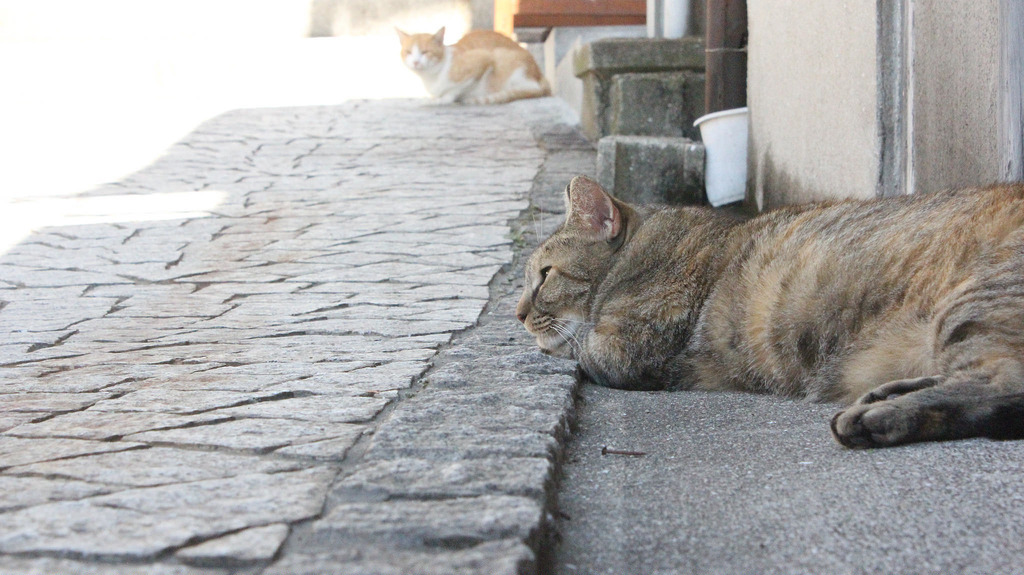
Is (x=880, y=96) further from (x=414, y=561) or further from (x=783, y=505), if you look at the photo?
(x=414, y=561)

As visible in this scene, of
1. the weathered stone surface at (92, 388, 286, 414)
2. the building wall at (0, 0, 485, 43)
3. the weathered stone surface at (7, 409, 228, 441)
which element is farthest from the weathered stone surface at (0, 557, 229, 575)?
the building wall at (0, 0, 485, 43)

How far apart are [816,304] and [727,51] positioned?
3.59 metres

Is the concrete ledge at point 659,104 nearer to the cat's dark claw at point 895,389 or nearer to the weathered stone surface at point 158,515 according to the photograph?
the cat's dark claw at point 895,389

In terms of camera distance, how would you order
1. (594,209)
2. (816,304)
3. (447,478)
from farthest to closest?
1. (594,209)
2. (816,304)
3. (447,478)

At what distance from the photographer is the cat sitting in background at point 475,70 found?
12.1 metres

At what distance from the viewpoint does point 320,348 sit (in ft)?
11.7

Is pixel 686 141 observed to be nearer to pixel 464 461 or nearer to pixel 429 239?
pixel 429 239

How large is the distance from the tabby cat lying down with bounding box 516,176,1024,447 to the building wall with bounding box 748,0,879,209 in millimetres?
844

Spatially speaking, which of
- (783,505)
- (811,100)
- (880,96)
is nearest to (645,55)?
(811,100)

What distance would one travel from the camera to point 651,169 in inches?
234

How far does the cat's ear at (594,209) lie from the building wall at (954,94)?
1.08 metres

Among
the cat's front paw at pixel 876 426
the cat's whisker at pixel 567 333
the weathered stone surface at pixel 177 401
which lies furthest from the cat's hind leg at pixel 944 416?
the weathered stone surface at pixel 177 401

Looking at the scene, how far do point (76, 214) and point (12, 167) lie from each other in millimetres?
2227

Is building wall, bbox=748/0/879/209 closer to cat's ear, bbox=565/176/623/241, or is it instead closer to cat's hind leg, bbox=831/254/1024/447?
cat's ear, bbox=565/176/623/241
